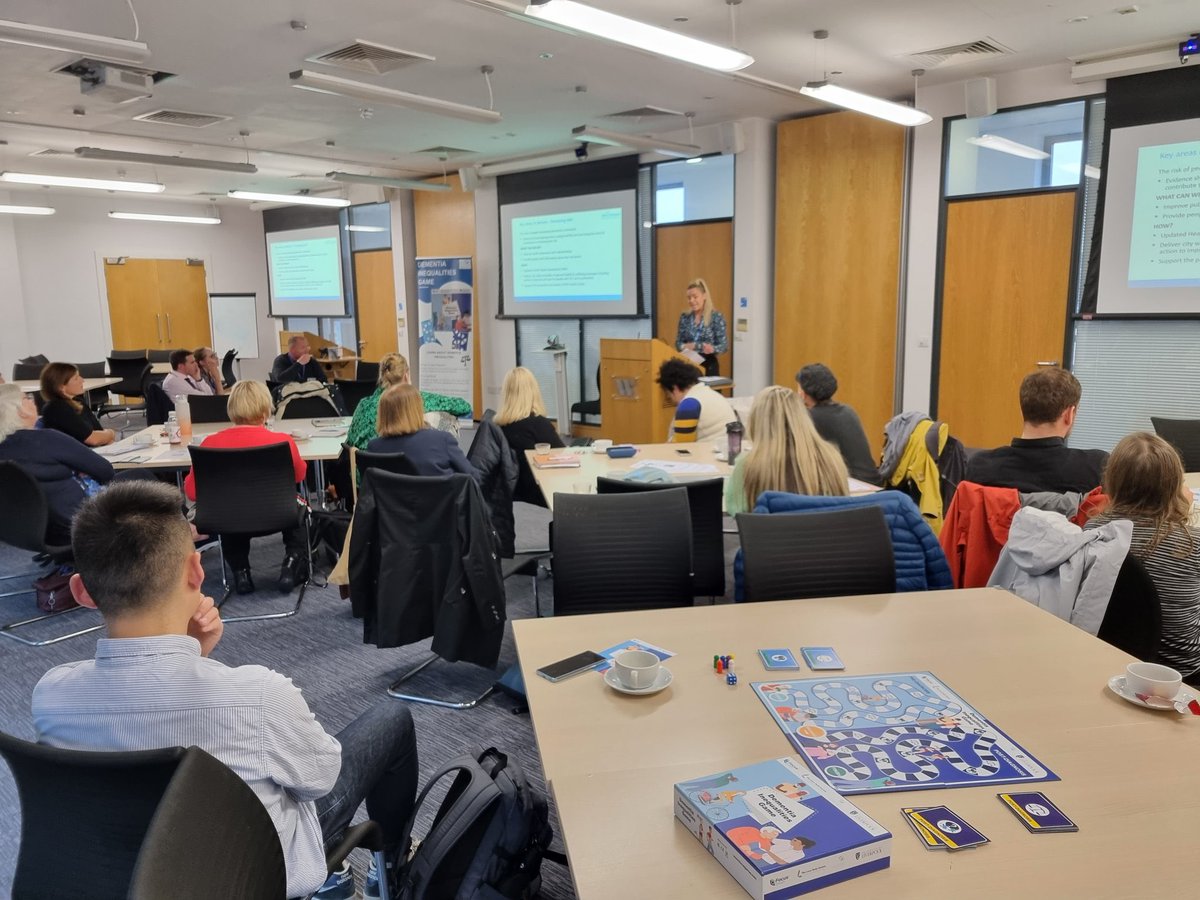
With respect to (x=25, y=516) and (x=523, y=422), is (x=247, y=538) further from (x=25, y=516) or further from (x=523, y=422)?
(x=523, y=422)

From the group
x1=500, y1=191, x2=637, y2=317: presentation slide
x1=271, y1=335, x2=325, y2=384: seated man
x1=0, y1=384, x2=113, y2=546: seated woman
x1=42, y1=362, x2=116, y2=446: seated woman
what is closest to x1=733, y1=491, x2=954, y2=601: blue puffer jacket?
x1=0, y1=384, x2=113, y2=546: seated woman

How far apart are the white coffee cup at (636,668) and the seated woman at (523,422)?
2.75 metres

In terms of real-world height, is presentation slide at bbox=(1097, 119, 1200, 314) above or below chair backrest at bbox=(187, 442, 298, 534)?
above

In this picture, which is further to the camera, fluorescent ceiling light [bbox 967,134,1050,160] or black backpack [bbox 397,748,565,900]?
fluorescent ceiling light [bbox 967,134,1050,160]

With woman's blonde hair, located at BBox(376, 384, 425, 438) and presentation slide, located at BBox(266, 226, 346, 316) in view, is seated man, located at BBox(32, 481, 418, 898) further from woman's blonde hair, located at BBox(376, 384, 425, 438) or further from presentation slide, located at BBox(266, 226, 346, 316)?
presentation slide, located at BBox(266, 226, 346, 316)

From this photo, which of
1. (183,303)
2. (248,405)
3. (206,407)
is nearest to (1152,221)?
(248,405)

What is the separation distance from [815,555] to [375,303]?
37.5 feet

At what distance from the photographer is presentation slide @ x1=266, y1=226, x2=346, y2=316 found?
13508 mm

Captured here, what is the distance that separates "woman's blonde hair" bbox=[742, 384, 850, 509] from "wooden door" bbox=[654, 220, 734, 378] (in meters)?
5.25

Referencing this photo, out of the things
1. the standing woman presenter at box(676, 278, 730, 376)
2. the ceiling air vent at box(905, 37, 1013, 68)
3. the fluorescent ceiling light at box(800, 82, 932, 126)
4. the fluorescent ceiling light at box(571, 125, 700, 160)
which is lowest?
the standing woman presenter at box(676, 278, 730, 376)

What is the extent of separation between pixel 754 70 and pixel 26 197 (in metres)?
11.5

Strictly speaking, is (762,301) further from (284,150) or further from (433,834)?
(433,834)

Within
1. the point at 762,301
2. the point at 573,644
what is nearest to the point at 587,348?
the point at 762,301

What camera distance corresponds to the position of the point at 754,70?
620cm
